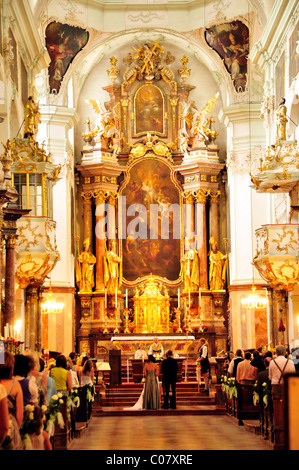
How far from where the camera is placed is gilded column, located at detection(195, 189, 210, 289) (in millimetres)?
30984

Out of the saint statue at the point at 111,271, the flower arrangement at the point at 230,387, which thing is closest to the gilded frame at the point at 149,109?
the saint statue at the point at 111,271

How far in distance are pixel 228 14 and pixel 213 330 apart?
1157 cm

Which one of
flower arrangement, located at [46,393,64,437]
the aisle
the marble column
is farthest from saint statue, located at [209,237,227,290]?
flower arrangement, located at [46,393,64,437]

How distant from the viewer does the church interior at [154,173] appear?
96.5 ft

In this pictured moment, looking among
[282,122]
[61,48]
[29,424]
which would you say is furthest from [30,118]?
[29,424]

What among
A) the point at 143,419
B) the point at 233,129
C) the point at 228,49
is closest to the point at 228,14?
the point at 228,49

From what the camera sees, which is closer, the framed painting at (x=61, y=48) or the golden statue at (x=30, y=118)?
the golden statue at (x=30, y=118)

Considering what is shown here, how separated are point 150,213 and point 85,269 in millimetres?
3576

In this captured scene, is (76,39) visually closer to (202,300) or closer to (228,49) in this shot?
(228,49)

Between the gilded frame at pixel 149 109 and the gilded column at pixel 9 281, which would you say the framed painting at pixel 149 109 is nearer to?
the gilded frame at pixel 149 109

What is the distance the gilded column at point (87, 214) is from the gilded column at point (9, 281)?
13.0m

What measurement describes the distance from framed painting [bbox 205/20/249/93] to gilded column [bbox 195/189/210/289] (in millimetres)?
4157

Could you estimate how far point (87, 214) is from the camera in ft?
102

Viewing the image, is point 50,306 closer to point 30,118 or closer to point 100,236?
point 100,236
